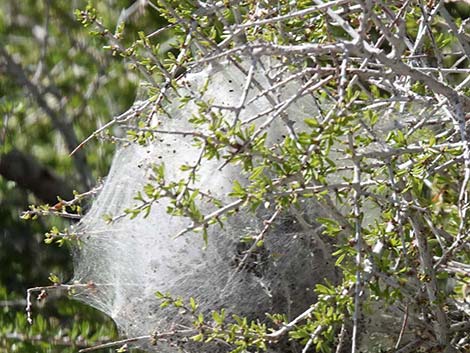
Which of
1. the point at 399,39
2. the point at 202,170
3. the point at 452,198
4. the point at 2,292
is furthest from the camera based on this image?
the point at 2,292

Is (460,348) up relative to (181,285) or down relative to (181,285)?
down

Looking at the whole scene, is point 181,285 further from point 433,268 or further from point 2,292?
point 2,292

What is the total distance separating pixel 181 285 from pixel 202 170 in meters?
0.29

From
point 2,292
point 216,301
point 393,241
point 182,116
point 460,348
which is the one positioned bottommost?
point 2,292

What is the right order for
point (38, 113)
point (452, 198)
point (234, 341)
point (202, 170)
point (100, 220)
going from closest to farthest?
point (234, 341) < point (202, 170) < point (100, 220) < point (452, 198) < point (38, 113)

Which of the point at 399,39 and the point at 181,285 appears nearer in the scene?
the point at 399,39

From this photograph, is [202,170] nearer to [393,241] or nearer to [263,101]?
[263,101]

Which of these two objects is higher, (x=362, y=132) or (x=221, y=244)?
(x=362, y=132)

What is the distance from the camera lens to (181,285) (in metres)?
2.54

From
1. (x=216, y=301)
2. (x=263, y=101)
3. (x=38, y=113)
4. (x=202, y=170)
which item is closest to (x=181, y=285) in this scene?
(x=216, y=301)

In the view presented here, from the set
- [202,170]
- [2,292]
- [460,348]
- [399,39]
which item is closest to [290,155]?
[399,39]

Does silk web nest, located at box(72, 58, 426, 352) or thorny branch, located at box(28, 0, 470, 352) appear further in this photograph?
silk web nest, located at box(72, 58, 426, 352)

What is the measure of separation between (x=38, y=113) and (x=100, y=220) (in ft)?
5.10

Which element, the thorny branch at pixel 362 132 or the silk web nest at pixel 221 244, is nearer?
the thorny branch at pixel 362 132
